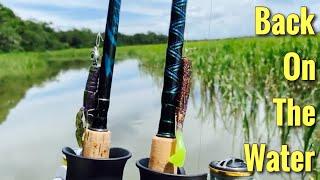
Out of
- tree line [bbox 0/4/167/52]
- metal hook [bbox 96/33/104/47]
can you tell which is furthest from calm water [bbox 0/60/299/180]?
tree line [bbox 0/4/167/52]

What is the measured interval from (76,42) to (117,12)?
1841 cm

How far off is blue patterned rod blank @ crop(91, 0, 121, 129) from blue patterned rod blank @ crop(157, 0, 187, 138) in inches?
3.9

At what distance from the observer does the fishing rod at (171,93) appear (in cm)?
84

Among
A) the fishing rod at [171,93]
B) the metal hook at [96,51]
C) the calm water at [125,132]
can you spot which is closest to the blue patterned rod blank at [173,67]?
the fishing rod at [171,93]

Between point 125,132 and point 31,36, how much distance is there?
17.9 metres

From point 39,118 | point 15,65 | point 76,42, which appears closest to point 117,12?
point 39,118

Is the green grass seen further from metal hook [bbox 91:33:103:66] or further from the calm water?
metal hook [bbox 91:33:103:66]

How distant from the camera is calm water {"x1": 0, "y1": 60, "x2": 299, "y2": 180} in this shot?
327 centimetres

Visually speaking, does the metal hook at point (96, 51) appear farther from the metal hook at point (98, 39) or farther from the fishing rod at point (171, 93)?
the fishing rod at point (171, 93)

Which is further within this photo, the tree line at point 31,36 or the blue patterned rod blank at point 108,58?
the tree line at point 31,36

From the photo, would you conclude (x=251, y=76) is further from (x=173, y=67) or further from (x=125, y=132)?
(x=173, y=67)

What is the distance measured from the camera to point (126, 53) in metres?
14.6

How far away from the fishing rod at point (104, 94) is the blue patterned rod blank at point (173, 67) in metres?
0.10

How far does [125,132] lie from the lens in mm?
4391
